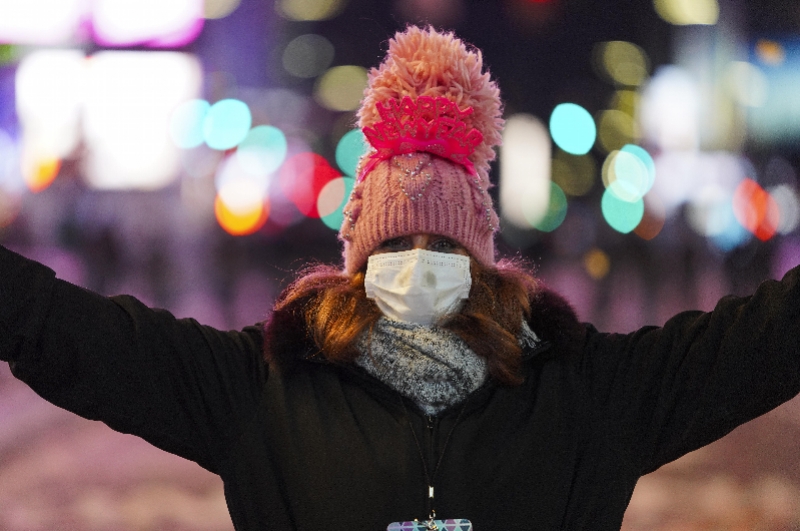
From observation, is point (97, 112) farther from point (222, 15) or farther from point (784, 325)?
point (784, 325)

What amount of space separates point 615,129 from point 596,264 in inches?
48.5

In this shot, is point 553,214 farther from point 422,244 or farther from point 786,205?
point 422,244

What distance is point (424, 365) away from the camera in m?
2.02

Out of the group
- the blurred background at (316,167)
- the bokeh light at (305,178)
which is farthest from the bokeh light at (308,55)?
the bokeh light at (305,178)

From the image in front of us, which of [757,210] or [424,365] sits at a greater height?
[757,210]

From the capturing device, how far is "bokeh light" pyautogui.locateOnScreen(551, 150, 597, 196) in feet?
28.0

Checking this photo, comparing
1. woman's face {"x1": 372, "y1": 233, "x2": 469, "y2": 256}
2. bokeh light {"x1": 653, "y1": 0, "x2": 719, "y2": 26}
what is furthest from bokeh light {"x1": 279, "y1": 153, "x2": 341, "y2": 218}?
woman's face {"x1": 372, "y1": 233, "x2": 469, "y2": 256}

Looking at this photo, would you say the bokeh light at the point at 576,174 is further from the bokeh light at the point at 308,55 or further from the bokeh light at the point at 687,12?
the bokeh light at the point at 308,55

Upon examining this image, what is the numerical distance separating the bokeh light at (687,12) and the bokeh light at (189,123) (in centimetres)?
290

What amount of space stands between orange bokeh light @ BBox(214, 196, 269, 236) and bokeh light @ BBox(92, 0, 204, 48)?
2.08 m

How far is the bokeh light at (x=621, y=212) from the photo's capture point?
836cm

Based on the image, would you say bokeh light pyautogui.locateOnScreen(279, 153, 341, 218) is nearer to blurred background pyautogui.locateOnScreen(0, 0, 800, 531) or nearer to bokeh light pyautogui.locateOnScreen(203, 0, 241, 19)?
blurred background pyautogui.locateOnScreen(0, 0, 800, 531)

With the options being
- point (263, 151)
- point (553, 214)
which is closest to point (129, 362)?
point (263, 151)

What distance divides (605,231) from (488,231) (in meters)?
6.55
